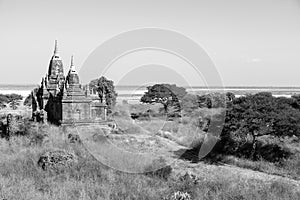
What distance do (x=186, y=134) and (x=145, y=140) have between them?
3380 mm

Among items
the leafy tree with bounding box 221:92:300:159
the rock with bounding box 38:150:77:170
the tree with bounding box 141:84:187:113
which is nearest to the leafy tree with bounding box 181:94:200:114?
the tree with bounding box 141:84:187:113

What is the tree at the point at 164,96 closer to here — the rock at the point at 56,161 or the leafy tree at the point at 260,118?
the leafy tree at the point at 260,118

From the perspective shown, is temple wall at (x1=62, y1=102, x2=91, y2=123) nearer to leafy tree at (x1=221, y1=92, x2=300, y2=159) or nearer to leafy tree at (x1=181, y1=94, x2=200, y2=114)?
leafy tree at (x1=221, y1=92, x2=300, y2=159)

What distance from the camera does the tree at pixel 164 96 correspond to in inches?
1393

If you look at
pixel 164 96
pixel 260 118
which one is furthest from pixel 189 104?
pixel 260 118

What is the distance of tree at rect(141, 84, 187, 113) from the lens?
35.4 metres

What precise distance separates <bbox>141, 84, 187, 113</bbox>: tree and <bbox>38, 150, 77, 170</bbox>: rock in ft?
82.5

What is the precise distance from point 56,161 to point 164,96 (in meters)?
25.9

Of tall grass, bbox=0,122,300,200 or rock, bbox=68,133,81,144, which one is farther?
rock, bbox=68,133,81,144

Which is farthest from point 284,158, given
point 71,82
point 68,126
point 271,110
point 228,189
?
point 71,82

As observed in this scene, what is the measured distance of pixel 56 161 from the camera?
32.3 ft

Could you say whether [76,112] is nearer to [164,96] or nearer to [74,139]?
[74,139]

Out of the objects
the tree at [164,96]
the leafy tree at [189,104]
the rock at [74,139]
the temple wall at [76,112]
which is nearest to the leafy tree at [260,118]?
the rock at [74,139]

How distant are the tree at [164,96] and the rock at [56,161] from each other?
990 inches
